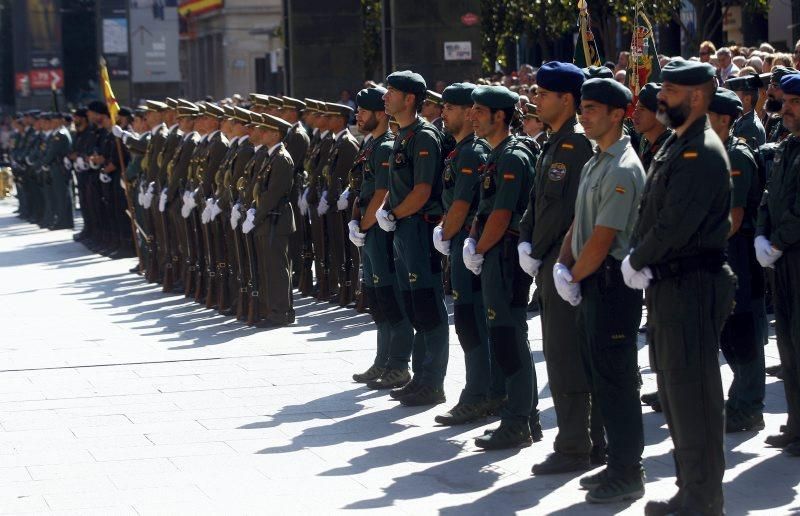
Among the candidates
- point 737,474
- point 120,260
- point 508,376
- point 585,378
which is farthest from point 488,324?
point 120,260

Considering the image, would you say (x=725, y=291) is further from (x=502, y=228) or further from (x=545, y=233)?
(x=502, y=228)

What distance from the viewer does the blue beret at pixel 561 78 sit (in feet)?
26.1

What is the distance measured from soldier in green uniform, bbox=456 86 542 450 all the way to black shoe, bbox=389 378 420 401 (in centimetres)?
151

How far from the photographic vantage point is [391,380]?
1068 cm

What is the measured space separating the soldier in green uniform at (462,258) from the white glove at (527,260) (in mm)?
1228

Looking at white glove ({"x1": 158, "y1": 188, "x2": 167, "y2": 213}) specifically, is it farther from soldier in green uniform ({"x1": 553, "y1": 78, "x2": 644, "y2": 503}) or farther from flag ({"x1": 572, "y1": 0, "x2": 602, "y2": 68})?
soldier in green uniform ({"x1": 553, "y1": 78, "x2": 644, "y2": 503})

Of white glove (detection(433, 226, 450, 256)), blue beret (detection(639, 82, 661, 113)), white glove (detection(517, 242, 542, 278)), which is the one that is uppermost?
blue beret (detection(639, 82, 661, 113))

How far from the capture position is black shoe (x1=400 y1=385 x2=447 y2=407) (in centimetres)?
998

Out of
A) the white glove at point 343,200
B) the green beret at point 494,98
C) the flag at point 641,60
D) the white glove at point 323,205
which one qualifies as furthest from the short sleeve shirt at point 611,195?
the white glove at point 323,205

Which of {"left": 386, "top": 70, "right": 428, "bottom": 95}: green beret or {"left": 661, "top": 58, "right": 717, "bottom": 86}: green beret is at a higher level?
{"left": 661, "top": 58, "right": 717, "bottom": 86}: green beret

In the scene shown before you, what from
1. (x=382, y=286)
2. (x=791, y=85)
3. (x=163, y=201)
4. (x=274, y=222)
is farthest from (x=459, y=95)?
(x=163, y=201)

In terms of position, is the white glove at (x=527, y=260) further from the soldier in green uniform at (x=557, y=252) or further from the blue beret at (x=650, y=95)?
the blue beret at (x=650, y=95)


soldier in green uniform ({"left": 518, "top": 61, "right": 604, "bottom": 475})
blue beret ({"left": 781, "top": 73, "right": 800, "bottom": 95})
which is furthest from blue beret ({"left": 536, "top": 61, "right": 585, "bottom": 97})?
blue beret ({"left": 781, "top": 73, "right": 800, "bottom": 95})

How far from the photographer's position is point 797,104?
26.6 ft
